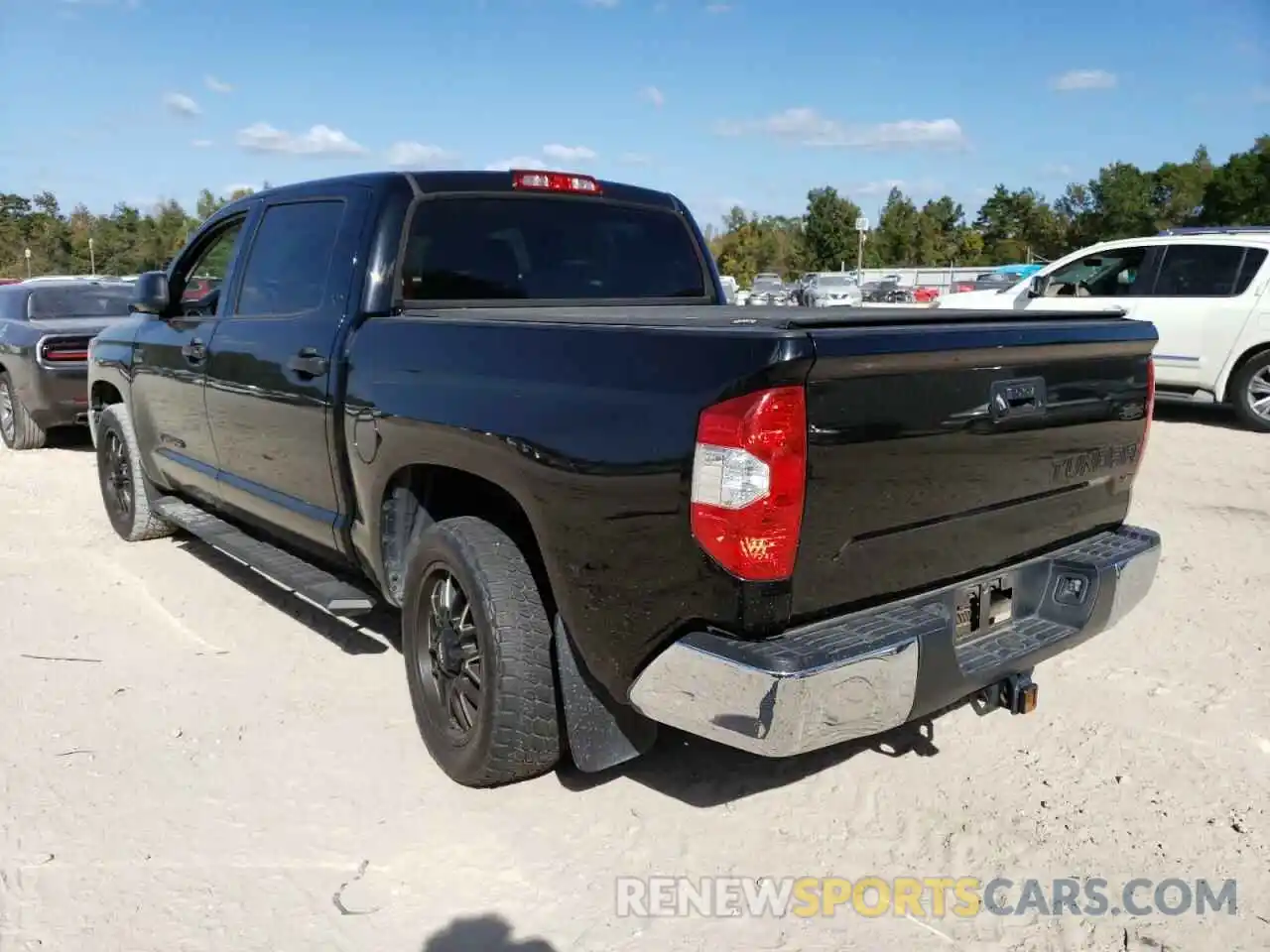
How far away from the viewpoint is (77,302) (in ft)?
34.1

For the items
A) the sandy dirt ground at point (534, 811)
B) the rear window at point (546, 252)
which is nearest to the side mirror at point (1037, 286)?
the sandy dirt ground at point (534, 811)

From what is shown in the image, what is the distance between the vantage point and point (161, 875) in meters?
2.95

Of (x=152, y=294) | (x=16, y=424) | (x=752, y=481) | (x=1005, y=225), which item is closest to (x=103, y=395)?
(x=152, y=294)

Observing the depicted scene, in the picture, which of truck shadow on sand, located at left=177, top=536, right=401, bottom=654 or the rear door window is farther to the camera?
the rear door window

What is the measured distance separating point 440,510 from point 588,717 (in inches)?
40.2

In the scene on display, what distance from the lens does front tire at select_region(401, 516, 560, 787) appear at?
3.07m

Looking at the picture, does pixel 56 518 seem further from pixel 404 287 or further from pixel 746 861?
pixel 746 861

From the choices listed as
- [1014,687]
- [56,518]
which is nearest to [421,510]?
[1014,687]

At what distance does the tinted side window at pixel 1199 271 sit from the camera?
1003 cm

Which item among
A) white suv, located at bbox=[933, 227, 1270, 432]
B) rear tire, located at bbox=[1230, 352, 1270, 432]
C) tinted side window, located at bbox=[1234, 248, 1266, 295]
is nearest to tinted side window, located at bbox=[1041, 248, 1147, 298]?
white suv, located at bbox=[933, 227, 1270, 432]

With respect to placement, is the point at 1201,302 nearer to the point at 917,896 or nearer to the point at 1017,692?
the point at 1017,692

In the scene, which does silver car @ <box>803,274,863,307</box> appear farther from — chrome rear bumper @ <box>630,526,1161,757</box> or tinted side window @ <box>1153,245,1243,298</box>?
chrome rear bumper @ <box>630,526,1161,757</box>

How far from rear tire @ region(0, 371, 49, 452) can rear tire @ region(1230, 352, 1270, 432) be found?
11.3 metres

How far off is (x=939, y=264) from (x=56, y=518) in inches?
2407
